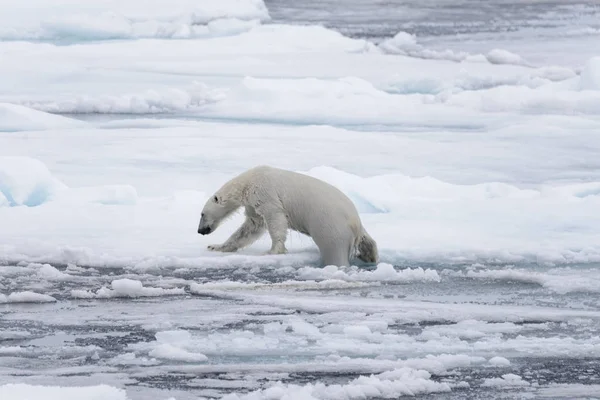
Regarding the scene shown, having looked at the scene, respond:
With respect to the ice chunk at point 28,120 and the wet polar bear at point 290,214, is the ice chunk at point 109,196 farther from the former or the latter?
the ice chunk at point 28,120

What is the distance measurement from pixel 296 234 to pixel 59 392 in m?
3.91

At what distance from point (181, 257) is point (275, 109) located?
6670 millimetres

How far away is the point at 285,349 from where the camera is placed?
4.42 meters

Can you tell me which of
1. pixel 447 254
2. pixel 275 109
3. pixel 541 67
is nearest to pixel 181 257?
pixel 447 254

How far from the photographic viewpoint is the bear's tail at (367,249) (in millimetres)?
6023

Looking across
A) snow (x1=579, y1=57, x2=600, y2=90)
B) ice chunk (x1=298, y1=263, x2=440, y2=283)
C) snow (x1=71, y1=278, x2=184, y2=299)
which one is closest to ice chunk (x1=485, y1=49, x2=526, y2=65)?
snow (x1=579, y1=57, x2=600, y2=90)

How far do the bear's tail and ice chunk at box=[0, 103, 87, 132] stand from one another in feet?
19.5

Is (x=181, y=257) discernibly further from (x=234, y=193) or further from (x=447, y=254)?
(x=447, y=254)

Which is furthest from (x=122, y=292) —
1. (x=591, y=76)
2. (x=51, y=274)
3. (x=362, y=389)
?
(x=591, y=76)

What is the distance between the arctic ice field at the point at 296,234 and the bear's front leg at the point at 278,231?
0.33ft

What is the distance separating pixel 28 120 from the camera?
37.6ft

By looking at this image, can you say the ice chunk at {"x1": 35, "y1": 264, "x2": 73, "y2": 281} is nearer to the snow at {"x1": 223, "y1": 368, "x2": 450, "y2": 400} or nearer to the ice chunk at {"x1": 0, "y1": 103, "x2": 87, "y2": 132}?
the snow at {"x1": 223, "y1": 368, "x2": 450, "y2": 400}

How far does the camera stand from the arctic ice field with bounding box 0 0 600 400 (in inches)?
164

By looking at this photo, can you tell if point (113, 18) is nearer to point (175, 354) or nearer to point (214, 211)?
point (214, 211)
